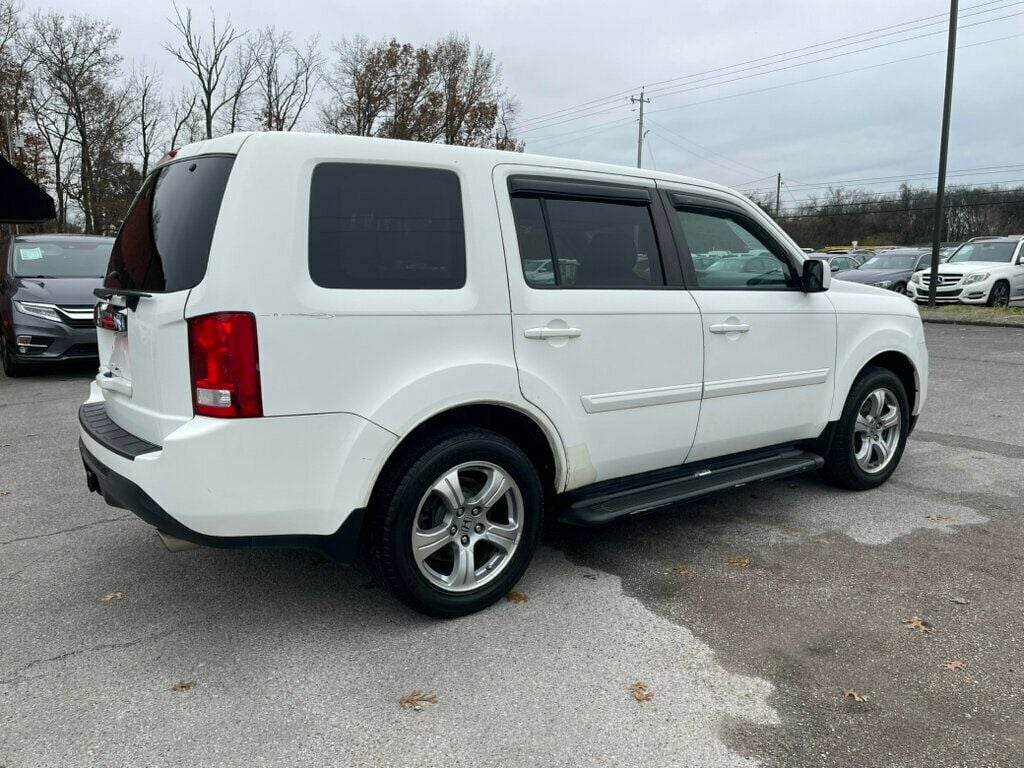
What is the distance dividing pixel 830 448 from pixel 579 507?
2051 millimetres

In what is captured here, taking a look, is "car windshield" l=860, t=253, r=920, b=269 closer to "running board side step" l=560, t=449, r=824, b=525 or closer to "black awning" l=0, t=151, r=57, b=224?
"running board side step" l=560, t=449, r=824, b=525

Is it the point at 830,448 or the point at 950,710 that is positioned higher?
the point at 830,448

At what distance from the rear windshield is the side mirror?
302cm

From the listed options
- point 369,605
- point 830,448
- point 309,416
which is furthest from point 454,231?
point 830,448

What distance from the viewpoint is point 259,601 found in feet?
11.0

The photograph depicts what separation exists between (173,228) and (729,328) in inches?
103

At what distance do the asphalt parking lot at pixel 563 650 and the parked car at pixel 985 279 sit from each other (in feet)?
53.1

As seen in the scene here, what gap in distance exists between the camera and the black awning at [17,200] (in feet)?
27.6

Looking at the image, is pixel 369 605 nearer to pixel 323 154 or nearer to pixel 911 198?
pixel 323 154

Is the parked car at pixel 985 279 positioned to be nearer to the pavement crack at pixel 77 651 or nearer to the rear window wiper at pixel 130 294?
→ the rear window wiper at pixel 130 294

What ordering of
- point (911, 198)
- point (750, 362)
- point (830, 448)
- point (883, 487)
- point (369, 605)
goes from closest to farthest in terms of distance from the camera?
point (369, 605) < point (750, 362) < point (830, 448) < point (883, 487) < point (911, 198)

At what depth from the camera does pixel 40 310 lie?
29.1 ft

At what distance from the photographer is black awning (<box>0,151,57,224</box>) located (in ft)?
27.6

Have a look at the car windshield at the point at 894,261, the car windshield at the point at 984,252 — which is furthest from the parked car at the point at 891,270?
the car windshield at the point at 984,252
